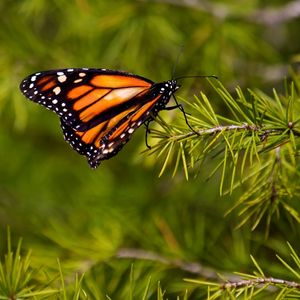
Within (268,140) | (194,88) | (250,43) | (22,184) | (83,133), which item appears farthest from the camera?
(22,184)

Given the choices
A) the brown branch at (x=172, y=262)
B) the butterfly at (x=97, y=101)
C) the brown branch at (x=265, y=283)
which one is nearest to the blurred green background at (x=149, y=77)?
the brown branch at (x=172, y=262)

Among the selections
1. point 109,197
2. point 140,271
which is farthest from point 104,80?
point 109,197

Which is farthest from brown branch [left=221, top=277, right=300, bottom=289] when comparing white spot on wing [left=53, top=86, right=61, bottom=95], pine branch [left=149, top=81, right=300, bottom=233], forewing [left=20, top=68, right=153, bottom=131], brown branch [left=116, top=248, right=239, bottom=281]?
white spot on wing [left=53, top=86, right=61, bottom=95]

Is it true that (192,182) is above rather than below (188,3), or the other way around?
below

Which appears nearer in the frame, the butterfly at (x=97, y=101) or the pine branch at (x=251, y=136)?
the pine branch at (x=251, y=136)

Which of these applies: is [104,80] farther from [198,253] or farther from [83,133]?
[198,253]

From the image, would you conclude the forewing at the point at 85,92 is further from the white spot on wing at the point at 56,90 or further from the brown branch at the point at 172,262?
the brown branch at the point at 172,262

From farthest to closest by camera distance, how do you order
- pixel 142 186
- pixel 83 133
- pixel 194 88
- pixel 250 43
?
pixel 142 186, pixel 250 43, pixel 194 88, pixel 83 133
